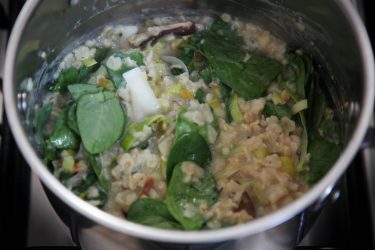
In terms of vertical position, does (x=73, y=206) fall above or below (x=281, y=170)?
above

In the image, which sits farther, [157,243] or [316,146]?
[316,146]

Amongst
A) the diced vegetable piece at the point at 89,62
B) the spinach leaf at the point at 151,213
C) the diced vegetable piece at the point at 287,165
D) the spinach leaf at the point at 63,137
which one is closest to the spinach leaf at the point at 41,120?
the spinach leaf at the point at 63,137

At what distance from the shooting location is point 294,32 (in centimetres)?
123

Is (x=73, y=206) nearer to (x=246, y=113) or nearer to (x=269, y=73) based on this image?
(x=246, y=113)

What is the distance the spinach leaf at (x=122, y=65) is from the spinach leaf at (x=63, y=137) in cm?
14

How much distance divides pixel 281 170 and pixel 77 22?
56cm

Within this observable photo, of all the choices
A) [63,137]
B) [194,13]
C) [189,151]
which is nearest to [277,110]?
[189,151]

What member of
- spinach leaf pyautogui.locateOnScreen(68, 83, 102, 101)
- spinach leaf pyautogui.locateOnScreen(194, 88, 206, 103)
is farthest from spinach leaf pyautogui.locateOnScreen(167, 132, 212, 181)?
spinach leaf pyautogui.locateOnScreen(68, 83, 102, 101)

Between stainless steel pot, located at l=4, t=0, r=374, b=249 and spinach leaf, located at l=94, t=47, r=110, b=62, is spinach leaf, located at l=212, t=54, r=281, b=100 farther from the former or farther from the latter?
spinach leaf, located at l=94, t=47, r=110, b=62

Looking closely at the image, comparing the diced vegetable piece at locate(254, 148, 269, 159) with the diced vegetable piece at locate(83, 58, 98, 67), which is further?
the diced vegetable piece at locate(83, 58, 98, 67)

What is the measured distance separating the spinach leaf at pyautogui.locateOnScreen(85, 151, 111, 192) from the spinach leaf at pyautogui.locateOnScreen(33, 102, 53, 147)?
98mm

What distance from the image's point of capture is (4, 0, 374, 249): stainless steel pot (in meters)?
0.79

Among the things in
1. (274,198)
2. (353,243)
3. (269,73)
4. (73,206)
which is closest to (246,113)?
(269,73)

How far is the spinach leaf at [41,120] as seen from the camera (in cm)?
107
